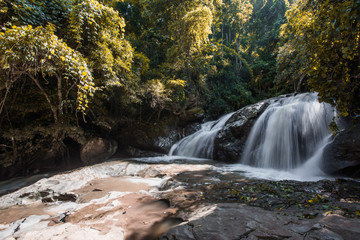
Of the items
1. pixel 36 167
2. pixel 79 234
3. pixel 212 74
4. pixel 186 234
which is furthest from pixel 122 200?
pixel 212 74

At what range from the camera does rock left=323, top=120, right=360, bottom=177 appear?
13.9ft

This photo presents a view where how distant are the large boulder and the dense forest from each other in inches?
110

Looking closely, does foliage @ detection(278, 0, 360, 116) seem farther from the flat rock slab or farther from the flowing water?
the flat rock slab

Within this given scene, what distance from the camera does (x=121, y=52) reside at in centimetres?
714

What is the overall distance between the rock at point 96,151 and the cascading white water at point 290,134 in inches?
300

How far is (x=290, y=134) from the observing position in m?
6.65

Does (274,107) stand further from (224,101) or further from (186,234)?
(186,234)

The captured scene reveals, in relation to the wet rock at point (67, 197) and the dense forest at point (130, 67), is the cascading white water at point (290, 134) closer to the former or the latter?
the dense forest at point (130, 67)

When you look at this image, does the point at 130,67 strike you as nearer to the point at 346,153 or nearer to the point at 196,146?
the point at 196,146

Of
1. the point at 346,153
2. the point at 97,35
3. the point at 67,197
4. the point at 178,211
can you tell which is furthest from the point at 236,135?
the point at 97,35

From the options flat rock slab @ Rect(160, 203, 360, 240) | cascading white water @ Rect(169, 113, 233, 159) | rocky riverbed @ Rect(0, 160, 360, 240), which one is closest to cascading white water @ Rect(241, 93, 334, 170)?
cascading white water @ Rect(169, 113, 233, 159)

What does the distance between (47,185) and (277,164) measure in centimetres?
747

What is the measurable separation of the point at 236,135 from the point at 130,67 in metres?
6.43

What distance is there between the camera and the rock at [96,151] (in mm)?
8797
